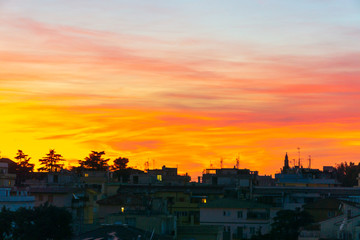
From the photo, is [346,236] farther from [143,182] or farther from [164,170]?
[164,170]

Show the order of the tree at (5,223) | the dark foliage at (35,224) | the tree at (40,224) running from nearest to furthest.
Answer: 1. the tree at (5,223)
2. the dark foliage at (35,224)
3. the tree at (40,224)

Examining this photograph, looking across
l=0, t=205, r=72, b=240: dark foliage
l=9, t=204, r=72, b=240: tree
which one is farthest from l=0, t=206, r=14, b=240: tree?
l=9, t=204, r=72, b=240: tree

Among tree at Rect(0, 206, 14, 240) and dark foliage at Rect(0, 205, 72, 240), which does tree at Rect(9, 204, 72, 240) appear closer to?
dark foliage at Rect(0, 205, 72, 240)

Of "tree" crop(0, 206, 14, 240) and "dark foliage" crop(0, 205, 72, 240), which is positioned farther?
"dark foliage" crop(0, 205, 72, 240)

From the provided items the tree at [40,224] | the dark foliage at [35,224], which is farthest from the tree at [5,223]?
the tree at [40,224]

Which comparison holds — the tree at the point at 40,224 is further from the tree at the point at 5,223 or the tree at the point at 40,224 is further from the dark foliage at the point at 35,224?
the tree at the point at 5,223

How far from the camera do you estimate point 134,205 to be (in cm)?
11506

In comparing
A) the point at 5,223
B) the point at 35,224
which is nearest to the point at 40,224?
the point at 35,224

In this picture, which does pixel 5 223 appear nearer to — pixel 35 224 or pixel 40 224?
pixel 35 224

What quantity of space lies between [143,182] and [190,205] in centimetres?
2719

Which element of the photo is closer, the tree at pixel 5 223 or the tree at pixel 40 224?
the tree at pixel 5 223

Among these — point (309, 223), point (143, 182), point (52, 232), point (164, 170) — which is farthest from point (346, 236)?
point (164, 170)

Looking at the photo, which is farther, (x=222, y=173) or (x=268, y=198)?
(x=222, y=173)

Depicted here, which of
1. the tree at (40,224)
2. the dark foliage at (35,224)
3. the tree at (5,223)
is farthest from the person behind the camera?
the tree at (40,224)
